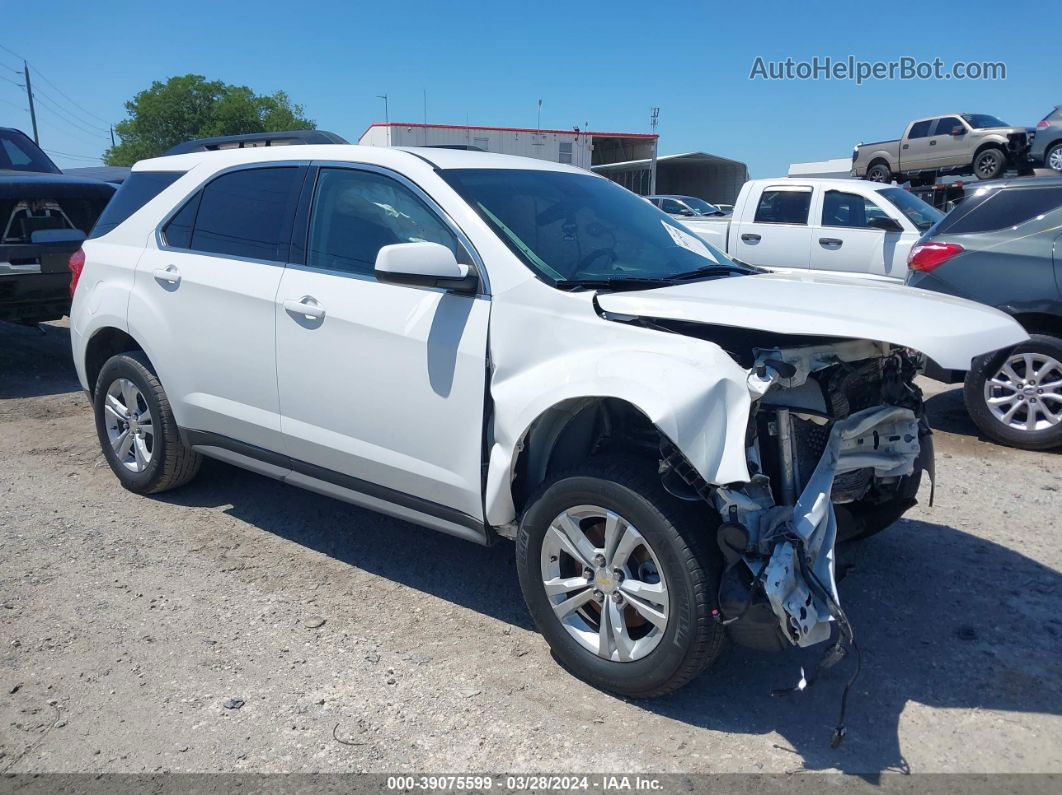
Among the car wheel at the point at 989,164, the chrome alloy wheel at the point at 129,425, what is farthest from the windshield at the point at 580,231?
the car wheel at the point at 989,164

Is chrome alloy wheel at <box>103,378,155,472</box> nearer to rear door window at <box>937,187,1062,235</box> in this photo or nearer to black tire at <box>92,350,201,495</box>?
black tire at <box>92,350,201,495</box>

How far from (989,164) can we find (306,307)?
65.7ft

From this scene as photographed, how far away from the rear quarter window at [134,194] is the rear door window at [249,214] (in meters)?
0.39

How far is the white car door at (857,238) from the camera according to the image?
990cm

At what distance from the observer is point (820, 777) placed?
9.11 ft

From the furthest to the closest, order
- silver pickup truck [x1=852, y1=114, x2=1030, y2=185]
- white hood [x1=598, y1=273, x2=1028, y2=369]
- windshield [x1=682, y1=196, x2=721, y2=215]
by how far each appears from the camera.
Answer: windshield [x1=682, y1=196, x2=721, y2=215] < silver pickup truck [x1=852, y1=114, x2=1030, y2=185] < white hood [x1=598, y1=273, x2=1028, y2=369]

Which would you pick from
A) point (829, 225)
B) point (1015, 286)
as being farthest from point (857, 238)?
point (1015, 286)

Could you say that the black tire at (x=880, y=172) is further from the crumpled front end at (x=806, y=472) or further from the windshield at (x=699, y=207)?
the crumpled front end at (x=806, y=472)

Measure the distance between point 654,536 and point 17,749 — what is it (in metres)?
2.29

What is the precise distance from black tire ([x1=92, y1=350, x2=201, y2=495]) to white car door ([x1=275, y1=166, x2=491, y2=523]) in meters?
1.10

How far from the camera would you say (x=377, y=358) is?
3.68 metres

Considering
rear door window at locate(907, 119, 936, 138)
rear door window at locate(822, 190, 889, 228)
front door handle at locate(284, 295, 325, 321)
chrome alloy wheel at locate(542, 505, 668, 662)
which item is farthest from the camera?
rear door window at locate(907, 119, 936, 138)

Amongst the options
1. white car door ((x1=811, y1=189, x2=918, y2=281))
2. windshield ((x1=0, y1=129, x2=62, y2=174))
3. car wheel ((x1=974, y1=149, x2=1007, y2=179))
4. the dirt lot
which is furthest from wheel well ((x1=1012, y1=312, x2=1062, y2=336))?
car wheel ((x1=974, y1=149, x2=1007, y2=179))

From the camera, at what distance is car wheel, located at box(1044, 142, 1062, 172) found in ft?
54.6
